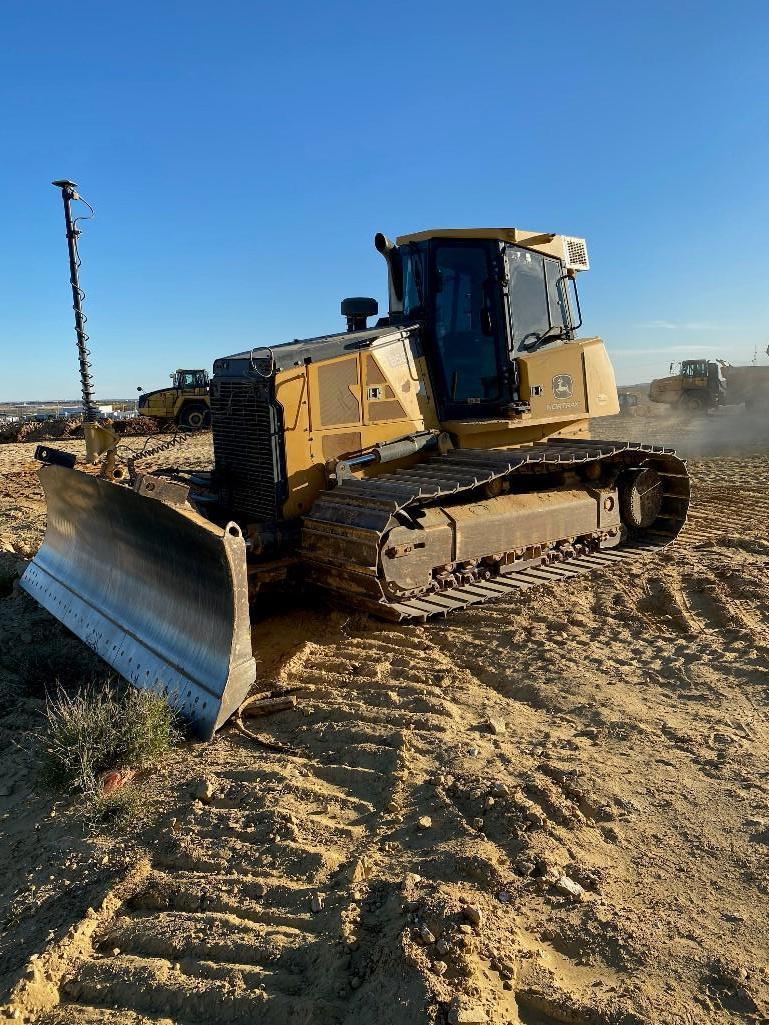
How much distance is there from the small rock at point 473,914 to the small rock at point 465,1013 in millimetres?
320

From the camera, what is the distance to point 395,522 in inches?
222

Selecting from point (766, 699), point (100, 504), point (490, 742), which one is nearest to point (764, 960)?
point (490, 742)

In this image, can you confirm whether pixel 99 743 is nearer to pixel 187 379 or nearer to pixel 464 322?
pixel 464 322

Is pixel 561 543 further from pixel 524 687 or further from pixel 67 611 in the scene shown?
pixel 67 611

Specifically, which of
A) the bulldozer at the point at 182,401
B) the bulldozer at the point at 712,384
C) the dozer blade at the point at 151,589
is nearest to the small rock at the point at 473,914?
the dozer blade at the point at 151,589

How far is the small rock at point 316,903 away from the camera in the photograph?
2.75 metres

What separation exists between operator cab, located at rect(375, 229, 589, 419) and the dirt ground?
2.69 m

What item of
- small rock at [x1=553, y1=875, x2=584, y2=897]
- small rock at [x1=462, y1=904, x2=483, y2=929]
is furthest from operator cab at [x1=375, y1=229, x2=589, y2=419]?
small rock at [x1=462, y1=904, x2=483, y2=929]

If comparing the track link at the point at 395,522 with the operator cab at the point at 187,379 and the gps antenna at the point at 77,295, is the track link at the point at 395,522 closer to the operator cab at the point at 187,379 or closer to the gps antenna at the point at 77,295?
the gps antenna at the point at 77,295

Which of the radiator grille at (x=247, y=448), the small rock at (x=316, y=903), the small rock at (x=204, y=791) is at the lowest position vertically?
the small rock at (x=316, y=903)

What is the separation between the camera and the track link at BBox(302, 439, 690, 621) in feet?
17.9

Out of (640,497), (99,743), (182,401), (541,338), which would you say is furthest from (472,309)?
(182,401)

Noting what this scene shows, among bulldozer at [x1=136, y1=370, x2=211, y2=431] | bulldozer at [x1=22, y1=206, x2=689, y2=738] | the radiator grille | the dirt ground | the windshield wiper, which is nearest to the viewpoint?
the dirt ground

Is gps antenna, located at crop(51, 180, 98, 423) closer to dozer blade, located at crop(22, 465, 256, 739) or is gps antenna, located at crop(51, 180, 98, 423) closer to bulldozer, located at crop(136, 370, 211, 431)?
dozer blade, located at crop(22, 465, 256, 739)
